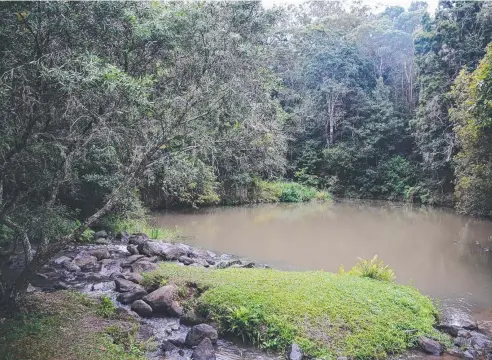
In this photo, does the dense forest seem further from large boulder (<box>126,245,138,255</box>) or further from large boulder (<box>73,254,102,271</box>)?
large boulder (<box>126,245,138,255</box>)

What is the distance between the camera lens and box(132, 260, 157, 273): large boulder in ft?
29.6

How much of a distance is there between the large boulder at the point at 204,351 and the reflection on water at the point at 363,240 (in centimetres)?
609

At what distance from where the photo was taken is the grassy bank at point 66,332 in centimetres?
518

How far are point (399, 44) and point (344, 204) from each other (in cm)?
1479

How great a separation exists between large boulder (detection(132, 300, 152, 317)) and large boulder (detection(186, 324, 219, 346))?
3.73ft

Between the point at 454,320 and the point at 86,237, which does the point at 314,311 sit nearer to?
the point at 454,320

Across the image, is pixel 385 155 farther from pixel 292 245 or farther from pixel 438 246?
pixel 292 245

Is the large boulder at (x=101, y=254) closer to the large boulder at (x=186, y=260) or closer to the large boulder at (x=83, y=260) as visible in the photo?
the large boulder at (x=83, y=260)

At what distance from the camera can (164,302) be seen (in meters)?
7.18

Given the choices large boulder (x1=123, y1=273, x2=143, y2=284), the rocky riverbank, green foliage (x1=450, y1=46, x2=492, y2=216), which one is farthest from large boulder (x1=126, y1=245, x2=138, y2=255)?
green foliage (x1=450, y1=46, x2=492, y2=216)

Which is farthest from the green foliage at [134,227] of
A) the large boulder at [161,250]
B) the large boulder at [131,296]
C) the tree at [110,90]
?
the large boulder at [131,296]

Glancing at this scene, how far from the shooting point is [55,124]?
19.5 ft

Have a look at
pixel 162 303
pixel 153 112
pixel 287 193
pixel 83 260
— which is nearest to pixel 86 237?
pixel 83 260

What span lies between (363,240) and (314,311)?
386 inches
